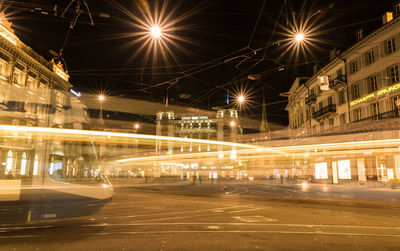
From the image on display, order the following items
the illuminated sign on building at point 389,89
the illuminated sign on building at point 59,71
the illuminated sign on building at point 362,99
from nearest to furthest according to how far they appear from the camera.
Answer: the illuminated sign on building at point 389,89
the illuminated sign on building at point 362,99
the illuminated sign on building at point 59,71

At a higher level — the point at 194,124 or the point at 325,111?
the point at 194,124

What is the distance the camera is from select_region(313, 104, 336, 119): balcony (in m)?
34.2

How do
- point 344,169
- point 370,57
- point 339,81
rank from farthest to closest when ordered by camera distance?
1. point 344,169
2. point 339,81
3. point 370,57

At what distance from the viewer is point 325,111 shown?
35.2m

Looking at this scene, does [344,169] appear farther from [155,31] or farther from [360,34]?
[155,31]

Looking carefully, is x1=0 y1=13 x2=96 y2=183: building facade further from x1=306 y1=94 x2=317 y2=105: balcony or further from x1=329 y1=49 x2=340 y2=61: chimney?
x1=306 y1=94 x2=317 y2=105: balcony

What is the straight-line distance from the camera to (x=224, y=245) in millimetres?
5617

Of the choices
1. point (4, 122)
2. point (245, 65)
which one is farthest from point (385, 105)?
point (4, 122)

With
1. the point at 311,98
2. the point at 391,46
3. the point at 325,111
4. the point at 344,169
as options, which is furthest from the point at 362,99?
the point at 311,98

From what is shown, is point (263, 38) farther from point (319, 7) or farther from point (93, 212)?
point (93, 212)

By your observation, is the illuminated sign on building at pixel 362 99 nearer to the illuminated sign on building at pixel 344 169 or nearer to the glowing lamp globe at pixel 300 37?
the illuminated sign on building at pixel 344 169

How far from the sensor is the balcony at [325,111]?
34156 millimetres

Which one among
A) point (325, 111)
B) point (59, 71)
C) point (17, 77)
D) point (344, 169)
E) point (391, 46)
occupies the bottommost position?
point (344, 169)

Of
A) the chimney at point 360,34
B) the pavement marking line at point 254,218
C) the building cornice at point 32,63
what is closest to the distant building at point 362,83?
the chimney at point 360,34
